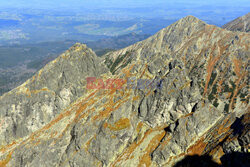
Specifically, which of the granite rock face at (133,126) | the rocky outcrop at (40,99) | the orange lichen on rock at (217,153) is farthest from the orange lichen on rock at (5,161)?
the orange lichen on rock at (217,153)

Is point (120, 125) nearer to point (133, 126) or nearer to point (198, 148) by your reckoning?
point (133, 126)

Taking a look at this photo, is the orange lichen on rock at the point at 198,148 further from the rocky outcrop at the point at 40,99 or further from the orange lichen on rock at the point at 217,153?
the rocky outcrop at the point at 40,99

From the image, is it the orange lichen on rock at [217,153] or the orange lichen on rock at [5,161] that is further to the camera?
the orange lichen on rock at [5,161]

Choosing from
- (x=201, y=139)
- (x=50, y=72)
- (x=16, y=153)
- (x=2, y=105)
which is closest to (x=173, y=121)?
(x=201, y=139)

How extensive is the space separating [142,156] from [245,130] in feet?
126

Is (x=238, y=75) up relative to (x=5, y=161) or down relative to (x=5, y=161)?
up

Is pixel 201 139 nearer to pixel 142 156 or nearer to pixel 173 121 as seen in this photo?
pixel 173 121

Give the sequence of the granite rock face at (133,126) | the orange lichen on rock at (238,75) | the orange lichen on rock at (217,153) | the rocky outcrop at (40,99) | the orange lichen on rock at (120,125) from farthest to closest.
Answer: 1. the orange lichen on rock at (238,75)
2. the rocky outcrop at (40,99)
3. the orange lichen on rock at (120,125)
4. the granite rock face at (133,126)
5. the orange lichen on rock at (217,153)

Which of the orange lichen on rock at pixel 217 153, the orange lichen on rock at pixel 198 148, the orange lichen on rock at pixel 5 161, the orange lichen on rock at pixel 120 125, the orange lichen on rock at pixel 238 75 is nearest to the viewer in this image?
the orange lichen on rock at pixel 217 153

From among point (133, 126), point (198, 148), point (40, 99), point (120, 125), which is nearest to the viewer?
point (198, 148)

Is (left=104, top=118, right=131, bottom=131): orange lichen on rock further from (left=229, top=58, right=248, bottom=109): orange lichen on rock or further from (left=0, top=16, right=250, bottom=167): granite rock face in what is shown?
(left=229, top=58, right=248, bottom=109): orange lichen on rock

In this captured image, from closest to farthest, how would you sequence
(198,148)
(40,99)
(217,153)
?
(217,153) → (198,148) → (40,99)

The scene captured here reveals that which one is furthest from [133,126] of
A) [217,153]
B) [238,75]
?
[238,75]

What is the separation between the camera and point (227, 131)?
69.2 meters
